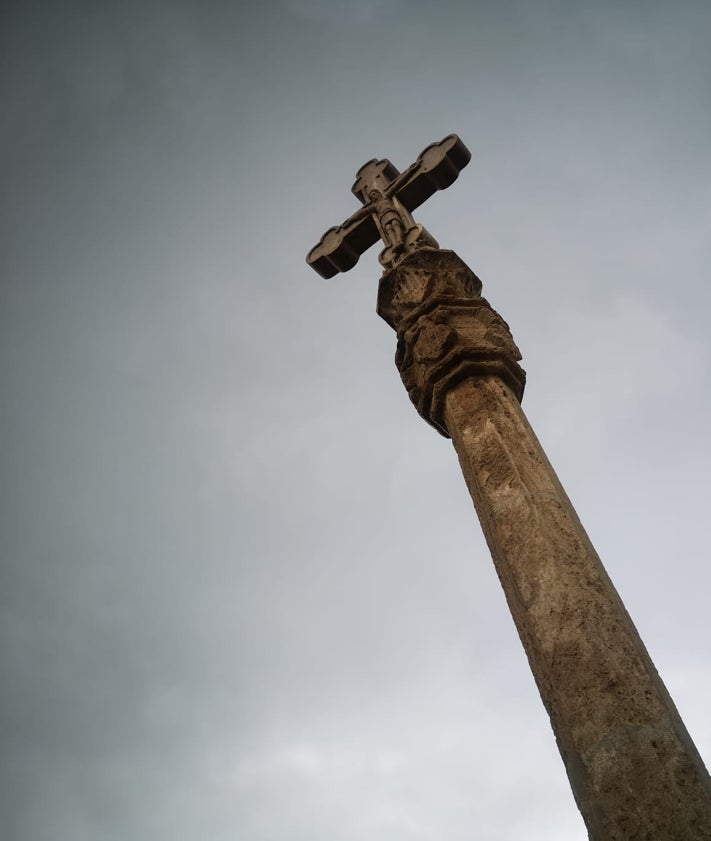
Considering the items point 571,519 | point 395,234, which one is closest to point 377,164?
point 395,234

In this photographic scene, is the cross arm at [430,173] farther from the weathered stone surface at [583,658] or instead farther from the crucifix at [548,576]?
the weathered stone surface at [583,658]

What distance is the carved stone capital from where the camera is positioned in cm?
377

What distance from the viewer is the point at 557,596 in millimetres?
2564

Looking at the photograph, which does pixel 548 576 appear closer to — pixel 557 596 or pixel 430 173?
pixel 557 596

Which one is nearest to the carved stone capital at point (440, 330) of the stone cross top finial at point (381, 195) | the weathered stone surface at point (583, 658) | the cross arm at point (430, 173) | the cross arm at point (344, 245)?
the weathered stone surface at point (583, 658)

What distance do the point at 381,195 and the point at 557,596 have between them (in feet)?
15.2

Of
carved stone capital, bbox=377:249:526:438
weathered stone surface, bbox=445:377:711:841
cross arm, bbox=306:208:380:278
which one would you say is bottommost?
weathered stone surface, bbox=445:377:711:841

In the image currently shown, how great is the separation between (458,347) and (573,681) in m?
2.03

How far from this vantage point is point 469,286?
442 centimetres

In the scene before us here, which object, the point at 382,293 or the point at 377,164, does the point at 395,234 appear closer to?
the point at 382,293

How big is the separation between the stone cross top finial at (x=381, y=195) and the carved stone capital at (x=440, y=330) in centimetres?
144

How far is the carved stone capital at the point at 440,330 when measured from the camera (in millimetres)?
3771

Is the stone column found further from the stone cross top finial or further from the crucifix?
the stone cross top finial

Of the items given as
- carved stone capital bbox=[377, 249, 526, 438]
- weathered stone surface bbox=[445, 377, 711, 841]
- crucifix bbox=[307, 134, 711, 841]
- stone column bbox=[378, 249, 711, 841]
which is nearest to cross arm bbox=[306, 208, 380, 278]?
crucifix bbox=[307, 134, 711, 841]
